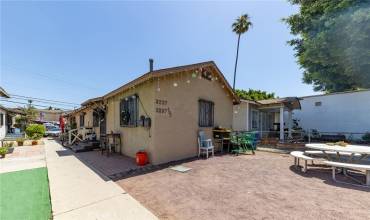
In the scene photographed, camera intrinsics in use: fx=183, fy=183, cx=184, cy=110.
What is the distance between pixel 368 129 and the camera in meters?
12.4

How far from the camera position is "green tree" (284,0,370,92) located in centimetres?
1058

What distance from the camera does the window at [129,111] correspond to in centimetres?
831

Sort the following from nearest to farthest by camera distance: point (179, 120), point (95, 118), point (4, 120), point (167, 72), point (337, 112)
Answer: point (167, 72)
point (179, 120)
point (95, 118)
point (337, 112)
point (4, 120)

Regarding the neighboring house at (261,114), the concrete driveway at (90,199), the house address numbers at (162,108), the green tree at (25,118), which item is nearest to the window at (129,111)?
the house address numbers at (162,108)

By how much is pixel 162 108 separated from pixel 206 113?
3.18 m

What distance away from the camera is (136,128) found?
327 inches

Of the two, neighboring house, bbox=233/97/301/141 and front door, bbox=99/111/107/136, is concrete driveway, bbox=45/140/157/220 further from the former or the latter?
neighboring house, bbox=233/97/301/141

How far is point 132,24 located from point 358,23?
1324 centimetres

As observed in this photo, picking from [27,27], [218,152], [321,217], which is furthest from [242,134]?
[27,27]

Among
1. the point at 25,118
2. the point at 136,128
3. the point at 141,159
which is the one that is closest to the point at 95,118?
the point at 136,128

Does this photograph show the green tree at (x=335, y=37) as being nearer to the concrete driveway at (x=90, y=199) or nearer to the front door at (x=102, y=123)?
the concrete driveway at (x=90, y=199)

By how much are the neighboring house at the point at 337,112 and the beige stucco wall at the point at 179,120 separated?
9.93 metres

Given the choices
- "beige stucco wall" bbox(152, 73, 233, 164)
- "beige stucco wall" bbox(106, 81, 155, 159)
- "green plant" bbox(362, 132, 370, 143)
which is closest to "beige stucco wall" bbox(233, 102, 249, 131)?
"beige stucco wall" bbox(152, 73, 233, 164)

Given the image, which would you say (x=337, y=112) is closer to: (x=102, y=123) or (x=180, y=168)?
(x=180, y=168)
